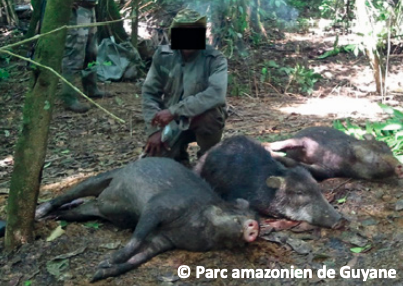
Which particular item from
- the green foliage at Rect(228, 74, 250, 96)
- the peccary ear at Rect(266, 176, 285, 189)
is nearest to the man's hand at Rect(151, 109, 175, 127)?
the peccary ear at Rect(266, 176, 285, 189)

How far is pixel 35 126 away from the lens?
383cm

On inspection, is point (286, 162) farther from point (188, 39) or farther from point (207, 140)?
point (188, 39)

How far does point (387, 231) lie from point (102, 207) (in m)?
2.38

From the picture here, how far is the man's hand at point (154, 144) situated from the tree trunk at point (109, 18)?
A: 4.72 m

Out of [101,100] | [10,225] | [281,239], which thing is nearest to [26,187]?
[10,225]

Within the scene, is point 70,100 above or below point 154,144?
below

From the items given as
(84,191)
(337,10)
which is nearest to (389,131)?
(84,191)

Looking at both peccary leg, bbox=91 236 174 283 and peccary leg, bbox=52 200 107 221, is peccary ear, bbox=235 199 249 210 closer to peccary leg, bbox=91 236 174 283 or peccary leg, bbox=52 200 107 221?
peccary leg, bbox=91 236 174 283

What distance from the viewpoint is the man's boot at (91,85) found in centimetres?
816

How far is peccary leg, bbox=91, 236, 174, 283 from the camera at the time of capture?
361 centimetres

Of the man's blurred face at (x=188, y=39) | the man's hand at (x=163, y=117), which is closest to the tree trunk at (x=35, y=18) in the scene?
the man's blurred face at (x=188, y=39)

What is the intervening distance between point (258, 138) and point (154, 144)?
188 centimetres

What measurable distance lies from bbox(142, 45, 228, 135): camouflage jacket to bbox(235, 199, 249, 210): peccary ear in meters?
1.14

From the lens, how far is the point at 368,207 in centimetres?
463
